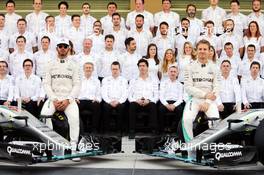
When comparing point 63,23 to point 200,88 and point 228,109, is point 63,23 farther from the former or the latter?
point 200,88

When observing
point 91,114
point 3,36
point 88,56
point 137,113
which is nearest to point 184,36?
point 88,56

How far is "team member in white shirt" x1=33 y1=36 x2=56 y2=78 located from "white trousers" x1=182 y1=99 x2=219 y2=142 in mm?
4813

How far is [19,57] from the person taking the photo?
1380 cm

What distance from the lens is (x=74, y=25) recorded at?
14609 millimetres

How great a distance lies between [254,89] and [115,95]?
10.1ft

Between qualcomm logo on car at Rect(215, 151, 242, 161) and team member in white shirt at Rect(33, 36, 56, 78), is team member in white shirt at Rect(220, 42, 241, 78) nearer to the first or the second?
team member in white shirt at Rect(33, 36, 56, 78)

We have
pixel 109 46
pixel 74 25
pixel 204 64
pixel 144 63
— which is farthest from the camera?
pixel 74 25

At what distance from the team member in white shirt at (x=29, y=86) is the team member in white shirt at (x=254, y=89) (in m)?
4.54

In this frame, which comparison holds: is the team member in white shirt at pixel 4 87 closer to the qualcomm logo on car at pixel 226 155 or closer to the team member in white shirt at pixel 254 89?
the team member in white shirt at pixel 254 89

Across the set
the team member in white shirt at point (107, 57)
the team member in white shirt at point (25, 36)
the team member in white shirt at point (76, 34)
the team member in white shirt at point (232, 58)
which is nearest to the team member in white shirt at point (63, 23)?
the team member in white shirt at point (76, 34)

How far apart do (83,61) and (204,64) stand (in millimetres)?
4101

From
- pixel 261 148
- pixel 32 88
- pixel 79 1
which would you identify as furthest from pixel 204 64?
pixel 79 1

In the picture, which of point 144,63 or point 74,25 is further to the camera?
point 74,25

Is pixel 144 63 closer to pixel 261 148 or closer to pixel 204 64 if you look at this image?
pixel 204 64
